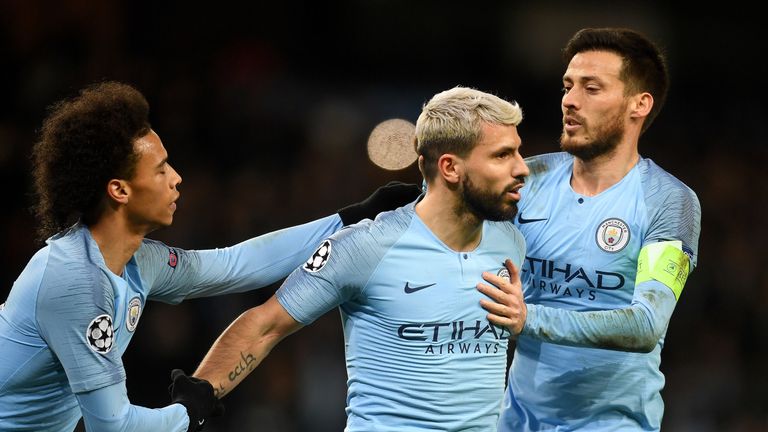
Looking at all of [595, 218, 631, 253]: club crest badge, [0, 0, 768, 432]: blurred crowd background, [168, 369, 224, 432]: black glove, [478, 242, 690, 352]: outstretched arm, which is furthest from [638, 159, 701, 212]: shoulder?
[0, 0, 768, 432]: blurred crowd background

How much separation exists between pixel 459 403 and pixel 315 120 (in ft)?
21.5

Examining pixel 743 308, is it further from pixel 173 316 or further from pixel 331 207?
pixel 173 316

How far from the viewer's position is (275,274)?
4.21 meters

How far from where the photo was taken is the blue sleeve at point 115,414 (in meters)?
3.48

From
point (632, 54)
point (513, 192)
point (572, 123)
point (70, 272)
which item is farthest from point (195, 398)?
point (632, 54)

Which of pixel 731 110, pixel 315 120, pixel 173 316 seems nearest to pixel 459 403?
pixel 173 316

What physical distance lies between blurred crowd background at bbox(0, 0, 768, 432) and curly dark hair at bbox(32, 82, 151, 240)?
4002 millimetres

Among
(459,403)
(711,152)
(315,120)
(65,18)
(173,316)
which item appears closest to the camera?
(459,403)

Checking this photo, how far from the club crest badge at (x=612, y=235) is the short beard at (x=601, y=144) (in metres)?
0.29

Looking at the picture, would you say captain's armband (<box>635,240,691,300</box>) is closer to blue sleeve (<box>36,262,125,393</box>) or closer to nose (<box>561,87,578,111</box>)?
nose (<box>561,87,578,111</box>)

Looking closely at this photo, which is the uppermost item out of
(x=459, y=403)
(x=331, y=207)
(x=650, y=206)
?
(x=650, y=206)

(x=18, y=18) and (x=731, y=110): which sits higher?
(x=18, y=18)

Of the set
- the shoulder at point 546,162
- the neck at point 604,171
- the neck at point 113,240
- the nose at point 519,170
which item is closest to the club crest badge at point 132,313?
the neck at point 113,240

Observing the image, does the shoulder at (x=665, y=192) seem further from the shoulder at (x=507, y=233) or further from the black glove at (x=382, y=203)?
the black glove at (x=382, y=203)
